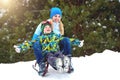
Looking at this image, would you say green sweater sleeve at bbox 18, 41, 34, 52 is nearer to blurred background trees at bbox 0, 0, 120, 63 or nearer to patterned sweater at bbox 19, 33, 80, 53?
patterned sweater at bbox 19, 33, 80, 53

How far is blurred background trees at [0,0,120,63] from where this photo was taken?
32.7 ft

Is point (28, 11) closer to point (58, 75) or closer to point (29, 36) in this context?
point (29, 36)

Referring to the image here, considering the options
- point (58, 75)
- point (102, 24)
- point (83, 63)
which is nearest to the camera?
point (58, 75)

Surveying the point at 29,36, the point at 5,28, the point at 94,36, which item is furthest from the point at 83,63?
the point at 5,28

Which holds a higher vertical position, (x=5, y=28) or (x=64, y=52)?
(x=5, y=28)

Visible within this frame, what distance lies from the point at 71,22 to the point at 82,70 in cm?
353

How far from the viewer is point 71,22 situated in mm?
9820

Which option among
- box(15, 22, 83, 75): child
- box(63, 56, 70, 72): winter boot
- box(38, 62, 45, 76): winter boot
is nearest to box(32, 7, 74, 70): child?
box(15, 22, 83, 75): child

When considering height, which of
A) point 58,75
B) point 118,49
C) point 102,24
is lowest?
point 58,75

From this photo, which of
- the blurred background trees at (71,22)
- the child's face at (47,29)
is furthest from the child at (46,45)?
the blurred background trees at (71,22)

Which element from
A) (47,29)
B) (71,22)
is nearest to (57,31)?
(47,29)

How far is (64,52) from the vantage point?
6344 mm

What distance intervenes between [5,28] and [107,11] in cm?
297

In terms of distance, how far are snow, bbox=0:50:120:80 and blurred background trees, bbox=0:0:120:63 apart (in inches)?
108
